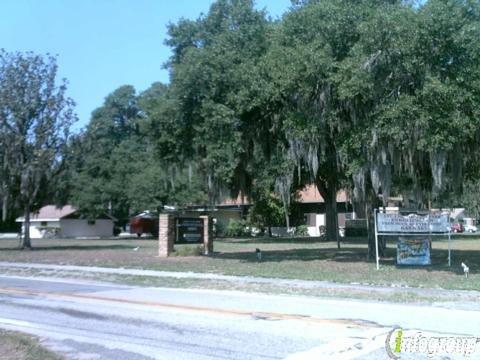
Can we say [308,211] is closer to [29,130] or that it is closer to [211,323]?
[29,130]

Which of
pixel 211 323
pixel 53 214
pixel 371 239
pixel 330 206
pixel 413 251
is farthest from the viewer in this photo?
pixel 53 214

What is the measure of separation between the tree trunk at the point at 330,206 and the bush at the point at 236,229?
14.6m

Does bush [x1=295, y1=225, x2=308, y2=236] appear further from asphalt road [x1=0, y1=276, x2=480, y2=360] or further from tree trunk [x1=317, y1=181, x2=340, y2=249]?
asphalt road [x1=0, y1=276, x2=480, y2=360]

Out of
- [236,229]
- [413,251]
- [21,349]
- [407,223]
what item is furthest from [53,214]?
[21,349]

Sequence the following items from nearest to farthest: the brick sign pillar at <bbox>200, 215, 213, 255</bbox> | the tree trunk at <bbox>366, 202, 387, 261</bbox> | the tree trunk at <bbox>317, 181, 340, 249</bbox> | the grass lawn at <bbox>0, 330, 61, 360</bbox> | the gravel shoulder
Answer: the grass lawn at <bbox>0, 330, 61, 360</bbox> < the gravel shoulder < the tree trunk at <bbox>366, 202, 387, 261</bbox> < the brick sign pillar at <bbox>200, 215, 213, 255</bbox> < the tree trunk at <bbox>317, 181, 340, 249</bbox>

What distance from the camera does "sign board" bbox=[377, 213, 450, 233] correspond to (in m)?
20.3

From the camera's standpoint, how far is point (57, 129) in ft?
115

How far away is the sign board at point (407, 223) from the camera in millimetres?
20344

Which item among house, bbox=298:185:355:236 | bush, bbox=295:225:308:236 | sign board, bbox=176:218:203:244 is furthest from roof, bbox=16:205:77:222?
sign board, bbox=176:218:203:244

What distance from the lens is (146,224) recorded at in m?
62.1

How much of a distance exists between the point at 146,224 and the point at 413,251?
4424cm

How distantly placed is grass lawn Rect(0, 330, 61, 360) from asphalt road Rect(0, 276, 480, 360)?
261 mm

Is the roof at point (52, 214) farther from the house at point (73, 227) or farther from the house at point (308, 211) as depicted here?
the house at point (308, 211)

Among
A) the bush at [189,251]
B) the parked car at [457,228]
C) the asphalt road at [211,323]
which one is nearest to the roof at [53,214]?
the parked car at [457,228]
